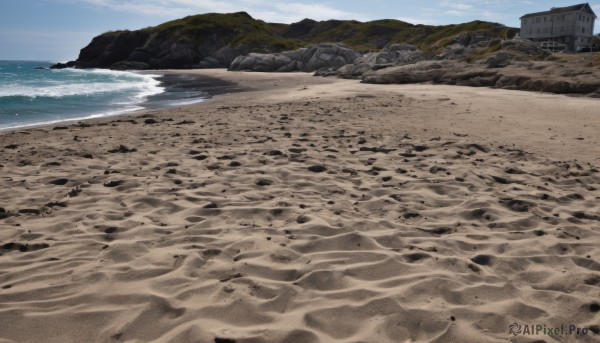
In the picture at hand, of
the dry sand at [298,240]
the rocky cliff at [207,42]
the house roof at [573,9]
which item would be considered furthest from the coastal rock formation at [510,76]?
the house roof at [573,9]

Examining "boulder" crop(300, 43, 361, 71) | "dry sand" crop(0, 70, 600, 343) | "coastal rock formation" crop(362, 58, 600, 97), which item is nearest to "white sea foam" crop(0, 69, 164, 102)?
"coastal rock formation" crop(362, 58, 600, 97)

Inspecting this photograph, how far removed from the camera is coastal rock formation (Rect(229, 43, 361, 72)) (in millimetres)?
52500

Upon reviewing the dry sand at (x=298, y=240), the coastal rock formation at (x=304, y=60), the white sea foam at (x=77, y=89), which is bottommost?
the dry sand at (x=298, y=240)

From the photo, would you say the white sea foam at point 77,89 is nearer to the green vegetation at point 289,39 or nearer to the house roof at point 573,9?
the green vegetation at point 289,39

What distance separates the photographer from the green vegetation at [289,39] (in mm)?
80750

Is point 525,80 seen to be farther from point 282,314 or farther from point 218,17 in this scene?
point 218,17

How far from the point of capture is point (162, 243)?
4.19 meters

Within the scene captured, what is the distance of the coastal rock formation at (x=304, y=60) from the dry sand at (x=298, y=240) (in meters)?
45.5

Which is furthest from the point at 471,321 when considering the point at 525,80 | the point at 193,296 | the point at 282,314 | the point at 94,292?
the point at 525,80

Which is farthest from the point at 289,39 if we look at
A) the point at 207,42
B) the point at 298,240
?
→ the point at 298,240

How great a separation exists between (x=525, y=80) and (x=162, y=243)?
20459 millimetres

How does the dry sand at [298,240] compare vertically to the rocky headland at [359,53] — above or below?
below

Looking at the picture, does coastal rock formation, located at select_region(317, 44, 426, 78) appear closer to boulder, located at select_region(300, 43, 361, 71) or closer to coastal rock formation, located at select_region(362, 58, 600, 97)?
coastal rock formation, located at select_region(362, 58, 600, 97)

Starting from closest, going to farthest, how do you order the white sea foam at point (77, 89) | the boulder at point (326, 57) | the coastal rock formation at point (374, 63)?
the white sea foam at point (77, 89) → the coastal rock formation at point (374, 63) → the boulder at point (326, 57)
